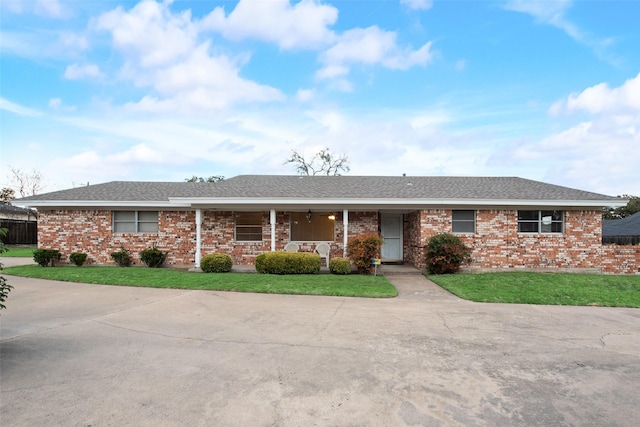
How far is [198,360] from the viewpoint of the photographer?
4195 mm

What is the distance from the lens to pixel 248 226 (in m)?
14.0

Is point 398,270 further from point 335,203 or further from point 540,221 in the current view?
point 540,221

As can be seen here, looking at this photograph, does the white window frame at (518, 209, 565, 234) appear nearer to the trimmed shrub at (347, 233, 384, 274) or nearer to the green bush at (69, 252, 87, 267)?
the trimmed shrub at (347, 233, 384, 274)

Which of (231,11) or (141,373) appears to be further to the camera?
(231,11)

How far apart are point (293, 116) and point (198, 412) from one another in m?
18.3

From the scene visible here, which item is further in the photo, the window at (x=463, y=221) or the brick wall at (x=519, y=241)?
the window at (x=463, y=221)

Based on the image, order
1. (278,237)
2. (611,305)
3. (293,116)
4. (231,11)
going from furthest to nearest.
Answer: (293,116) → (278,237) → (231,11) → (611,305)

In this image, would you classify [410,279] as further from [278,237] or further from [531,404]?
[531,404]

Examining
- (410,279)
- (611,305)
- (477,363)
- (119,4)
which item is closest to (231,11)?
(119,4)

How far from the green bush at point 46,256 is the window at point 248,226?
720cm

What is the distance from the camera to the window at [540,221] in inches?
495

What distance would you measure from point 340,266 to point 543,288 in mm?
6024

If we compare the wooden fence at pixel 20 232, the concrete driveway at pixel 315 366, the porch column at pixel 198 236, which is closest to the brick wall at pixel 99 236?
the porch column at pixel 198 236

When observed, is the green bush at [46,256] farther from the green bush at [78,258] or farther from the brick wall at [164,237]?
the green bush at [78,258]
